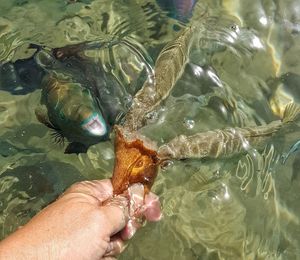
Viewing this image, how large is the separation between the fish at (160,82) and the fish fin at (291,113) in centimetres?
87

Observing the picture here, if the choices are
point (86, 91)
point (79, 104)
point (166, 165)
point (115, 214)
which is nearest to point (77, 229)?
point (115, 214)

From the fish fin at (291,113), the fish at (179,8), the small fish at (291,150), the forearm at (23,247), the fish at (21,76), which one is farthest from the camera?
the fish at (179,8)

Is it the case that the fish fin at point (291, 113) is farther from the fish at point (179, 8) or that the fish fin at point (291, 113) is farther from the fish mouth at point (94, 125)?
the fish mouth at point (94, 125)

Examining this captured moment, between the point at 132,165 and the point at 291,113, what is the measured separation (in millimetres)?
1695

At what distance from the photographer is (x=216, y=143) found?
3689mm

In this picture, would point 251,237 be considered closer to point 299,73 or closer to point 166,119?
point 166,119

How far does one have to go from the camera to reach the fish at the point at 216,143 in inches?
144

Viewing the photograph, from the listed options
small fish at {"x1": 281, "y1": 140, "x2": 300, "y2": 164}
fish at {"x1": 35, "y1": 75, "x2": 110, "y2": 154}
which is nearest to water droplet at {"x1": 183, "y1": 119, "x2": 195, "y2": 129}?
fish at {"x1": 35, "y1": 75, "x2": 110, "y2": 154}

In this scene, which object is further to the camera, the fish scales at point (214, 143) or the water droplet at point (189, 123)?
the water droplet at point (189, 123)

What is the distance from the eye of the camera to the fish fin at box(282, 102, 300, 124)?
408 centimetres

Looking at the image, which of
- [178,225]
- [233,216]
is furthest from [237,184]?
[178,225]

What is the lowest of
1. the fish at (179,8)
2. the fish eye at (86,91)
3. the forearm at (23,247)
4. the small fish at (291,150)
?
the small fish at (291,150)

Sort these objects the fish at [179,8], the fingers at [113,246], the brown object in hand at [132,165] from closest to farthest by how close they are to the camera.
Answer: the fingers at [113,246], the brown object in hand at [132,165], the fish at [179,8]

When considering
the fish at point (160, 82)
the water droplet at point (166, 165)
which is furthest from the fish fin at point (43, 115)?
the water droplet at point (166, 165)
